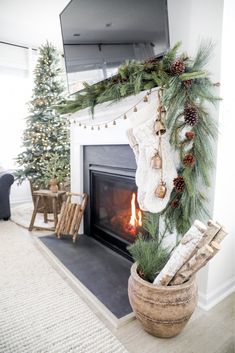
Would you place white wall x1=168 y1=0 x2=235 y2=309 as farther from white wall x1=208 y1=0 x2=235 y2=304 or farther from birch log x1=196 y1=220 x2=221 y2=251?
birch log x1=196 y1=220 x2=221 y2=251

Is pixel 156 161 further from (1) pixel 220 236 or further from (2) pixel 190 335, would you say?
(2) pixel 190 335

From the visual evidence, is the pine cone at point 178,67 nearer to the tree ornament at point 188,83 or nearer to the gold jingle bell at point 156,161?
the tree ornament at point 188,83

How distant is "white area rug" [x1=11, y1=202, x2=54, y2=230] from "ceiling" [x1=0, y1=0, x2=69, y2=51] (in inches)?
104

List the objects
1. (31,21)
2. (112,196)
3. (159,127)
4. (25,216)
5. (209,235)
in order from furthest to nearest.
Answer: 1. (25,216)
2. (31,21)
3. (112,196)
4. (159,127)
5. (209,235)

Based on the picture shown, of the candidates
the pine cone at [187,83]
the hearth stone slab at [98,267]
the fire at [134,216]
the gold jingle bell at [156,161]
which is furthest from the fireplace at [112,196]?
the pine cone at [187,83]

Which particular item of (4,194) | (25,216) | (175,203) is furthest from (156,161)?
(25,216)

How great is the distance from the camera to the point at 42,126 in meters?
3.76

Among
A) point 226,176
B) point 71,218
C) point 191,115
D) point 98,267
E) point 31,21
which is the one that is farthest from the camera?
point 31,21

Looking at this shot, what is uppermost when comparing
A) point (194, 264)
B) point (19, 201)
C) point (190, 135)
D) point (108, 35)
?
point (108, 35)

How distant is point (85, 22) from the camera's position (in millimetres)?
2107

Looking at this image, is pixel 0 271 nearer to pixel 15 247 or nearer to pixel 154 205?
pixel 15 247

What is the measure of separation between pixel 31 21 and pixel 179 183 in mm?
3253

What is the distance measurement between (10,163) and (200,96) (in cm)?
382

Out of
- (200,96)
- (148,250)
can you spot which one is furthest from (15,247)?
(200,96)
